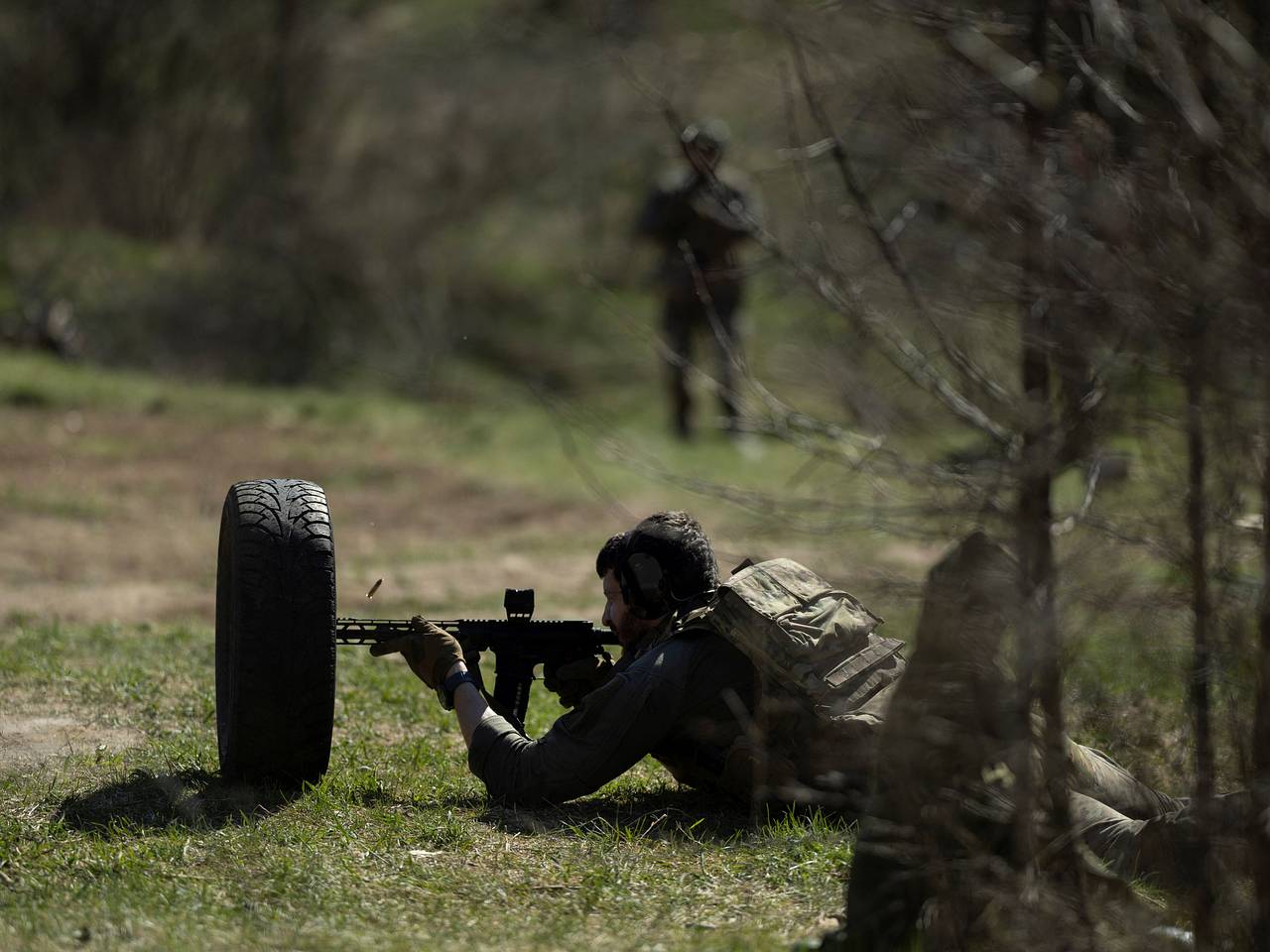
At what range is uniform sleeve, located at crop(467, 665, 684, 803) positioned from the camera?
4281 mm

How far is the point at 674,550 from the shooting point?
446 centimetres

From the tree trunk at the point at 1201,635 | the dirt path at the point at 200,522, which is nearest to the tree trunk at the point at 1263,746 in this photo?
the tree trunk at the point at 1201,635

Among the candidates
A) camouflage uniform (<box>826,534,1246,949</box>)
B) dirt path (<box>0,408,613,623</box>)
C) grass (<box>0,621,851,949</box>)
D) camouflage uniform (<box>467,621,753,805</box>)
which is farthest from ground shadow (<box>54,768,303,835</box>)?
dirt path (<box>0,408,613,623</box>)

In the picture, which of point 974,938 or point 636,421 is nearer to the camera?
point 974,938

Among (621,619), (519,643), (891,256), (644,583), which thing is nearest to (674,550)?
(644,583)

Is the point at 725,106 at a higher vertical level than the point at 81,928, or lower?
higher

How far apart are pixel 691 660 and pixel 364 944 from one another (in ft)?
4.06

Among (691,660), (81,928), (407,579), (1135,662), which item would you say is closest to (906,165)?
(1135,662)

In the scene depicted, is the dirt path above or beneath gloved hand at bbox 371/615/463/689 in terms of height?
above

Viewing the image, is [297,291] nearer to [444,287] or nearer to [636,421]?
[444,287]

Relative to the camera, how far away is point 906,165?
346 centimetres

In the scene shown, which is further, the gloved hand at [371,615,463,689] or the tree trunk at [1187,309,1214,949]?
the gloved hand at [371,615,463,689]

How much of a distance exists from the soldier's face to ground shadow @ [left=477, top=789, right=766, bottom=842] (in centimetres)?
51

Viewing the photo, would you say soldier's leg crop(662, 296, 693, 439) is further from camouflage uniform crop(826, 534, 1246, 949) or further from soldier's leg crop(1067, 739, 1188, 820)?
camouflage uniform crop(826, 534, 1246, 949)
